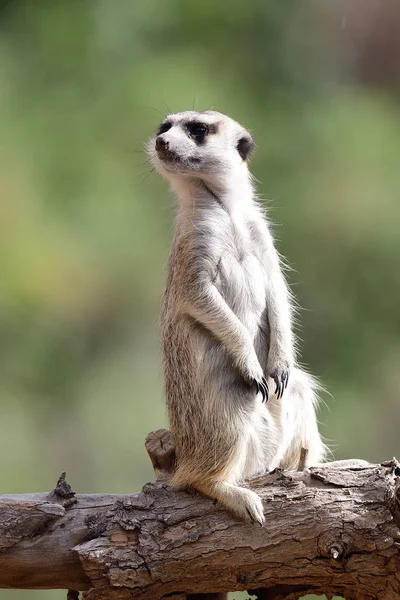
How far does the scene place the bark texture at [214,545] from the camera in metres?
2.88

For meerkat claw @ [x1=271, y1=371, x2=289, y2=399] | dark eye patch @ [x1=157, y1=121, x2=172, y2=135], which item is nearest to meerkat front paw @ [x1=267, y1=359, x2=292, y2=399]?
meerkat claw @ [x1=271, y1=371, x2=289, y2=399]

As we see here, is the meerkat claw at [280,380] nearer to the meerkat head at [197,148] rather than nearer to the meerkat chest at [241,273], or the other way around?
the meerkat chest at [241,273]

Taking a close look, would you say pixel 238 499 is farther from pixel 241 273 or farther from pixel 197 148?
pixel 197 148

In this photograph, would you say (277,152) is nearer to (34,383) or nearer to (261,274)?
(34,383)

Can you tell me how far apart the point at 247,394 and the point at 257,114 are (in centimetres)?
708

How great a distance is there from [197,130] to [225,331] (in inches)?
28.9

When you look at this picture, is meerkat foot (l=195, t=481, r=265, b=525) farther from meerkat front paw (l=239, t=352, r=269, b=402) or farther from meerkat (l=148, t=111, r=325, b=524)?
meerkat front paw (l=239, t=352, r=269, b=402)

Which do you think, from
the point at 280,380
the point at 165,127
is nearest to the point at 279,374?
the point at 280,380

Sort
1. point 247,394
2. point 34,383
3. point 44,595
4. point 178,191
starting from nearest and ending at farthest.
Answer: point 247,394
point 178,191
point 44,595
point 34,383

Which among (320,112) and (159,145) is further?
(320,112)

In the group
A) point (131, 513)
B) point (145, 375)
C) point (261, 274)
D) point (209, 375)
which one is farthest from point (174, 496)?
point (145, 375)

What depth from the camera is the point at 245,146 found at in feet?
11.7

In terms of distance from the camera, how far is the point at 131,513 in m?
2.99

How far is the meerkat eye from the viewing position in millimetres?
3383
